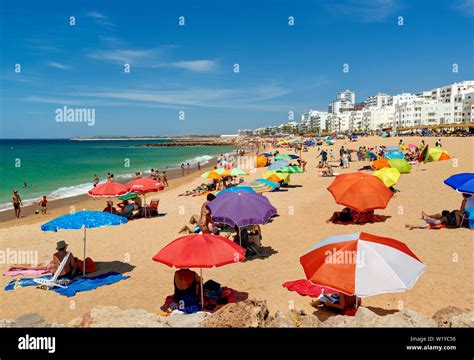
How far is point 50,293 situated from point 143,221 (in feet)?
21.8

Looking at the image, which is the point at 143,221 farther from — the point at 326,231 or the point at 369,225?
the point at 369,225

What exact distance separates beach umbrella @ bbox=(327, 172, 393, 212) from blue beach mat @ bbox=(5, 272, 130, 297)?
651 cm

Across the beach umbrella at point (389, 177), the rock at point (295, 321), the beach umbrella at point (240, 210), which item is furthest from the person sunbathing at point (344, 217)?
the rock at point (295, 321)

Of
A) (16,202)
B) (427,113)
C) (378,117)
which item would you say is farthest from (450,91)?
(16,202)

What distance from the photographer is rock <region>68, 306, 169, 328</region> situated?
3.35 m

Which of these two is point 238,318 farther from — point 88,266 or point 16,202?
point 16,202

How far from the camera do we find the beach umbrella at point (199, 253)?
5.20 m

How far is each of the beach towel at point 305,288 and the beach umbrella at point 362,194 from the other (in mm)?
4257

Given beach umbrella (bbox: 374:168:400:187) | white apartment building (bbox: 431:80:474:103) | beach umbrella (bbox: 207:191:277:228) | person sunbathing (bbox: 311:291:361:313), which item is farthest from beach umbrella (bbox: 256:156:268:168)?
white apartment building (bbox: 431:80:474:103)

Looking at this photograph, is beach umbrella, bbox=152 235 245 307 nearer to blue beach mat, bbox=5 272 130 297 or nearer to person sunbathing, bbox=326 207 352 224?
blue beach mat, bbox=5 272 130 297

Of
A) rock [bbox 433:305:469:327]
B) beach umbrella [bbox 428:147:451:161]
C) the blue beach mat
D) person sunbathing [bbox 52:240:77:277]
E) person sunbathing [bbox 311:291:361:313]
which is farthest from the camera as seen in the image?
beach umbrella [bbox 428:147:451:161]

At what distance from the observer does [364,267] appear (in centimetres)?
468

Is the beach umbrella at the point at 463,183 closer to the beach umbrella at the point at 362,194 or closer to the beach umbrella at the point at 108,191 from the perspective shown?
the beach umbrella at the point at 362,194
